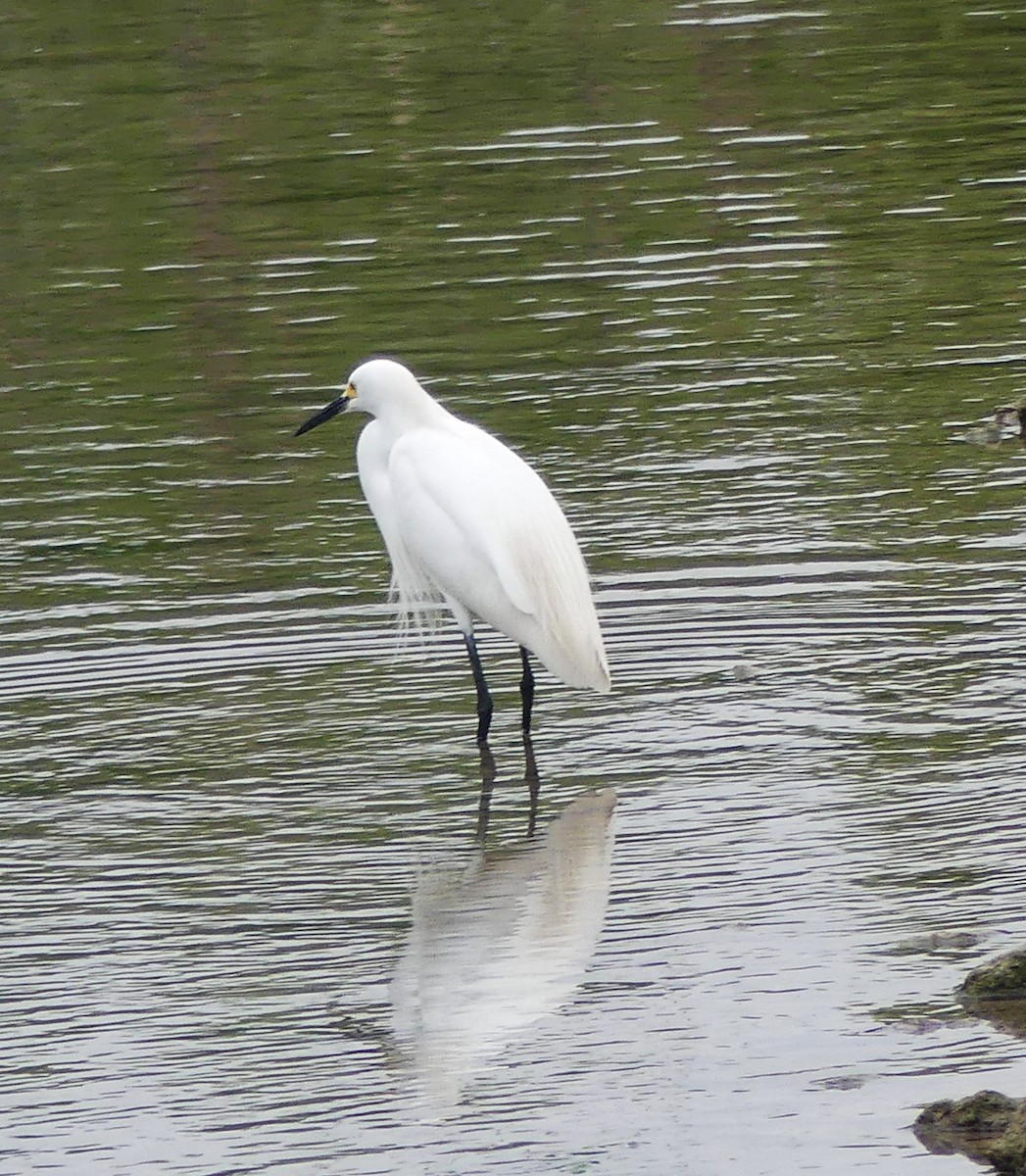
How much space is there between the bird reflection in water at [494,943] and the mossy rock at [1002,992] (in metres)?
1.09

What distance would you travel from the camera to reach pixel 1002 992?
6.05 metres

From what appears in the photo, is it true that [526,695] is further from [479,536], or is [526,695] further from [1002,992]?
[1002,992]

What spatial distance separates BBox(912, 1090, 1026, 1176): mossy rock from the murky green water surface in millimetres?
74

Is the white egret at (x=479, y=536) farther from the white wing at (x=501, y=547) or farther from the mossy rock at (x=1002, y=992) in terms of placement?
the mossy rock at (x=1002, y=992)

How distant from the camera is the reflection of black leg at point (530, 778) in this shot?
8047mm

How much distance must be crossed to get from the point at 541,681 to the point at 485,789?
1372 millimetres

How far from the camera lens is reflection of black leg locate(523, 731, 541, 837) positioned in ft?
26.4

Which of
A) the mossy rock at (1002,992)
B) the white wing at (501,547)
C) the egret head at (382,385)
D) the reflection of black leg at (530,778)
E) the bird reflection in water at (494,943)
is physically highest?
the egret head at (382,385)

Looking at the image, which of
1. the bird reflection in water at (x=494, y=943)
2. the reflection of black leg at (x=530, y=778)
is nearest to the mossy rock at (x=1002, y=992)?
the bird reflection in water at (x=494, y=943)

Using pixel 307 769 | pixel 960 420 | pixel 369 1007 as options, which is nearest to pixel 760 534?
pixel 960 420

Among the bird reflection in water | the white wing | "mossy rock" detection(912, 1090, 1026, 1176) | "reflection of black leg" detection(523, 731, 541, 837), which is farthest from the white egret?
"mossy rock" detection(912, 1090, 1026, 1176)

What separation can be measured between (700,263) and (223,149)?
6242mm

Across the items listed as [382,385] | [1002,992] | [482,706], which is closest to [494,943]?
[1002,992]

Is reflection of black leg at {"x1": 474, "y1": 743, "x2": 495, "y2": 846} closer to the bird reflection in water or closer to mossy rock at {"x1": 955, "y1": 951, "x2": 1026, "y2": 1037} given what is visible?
the bird reflection in water
